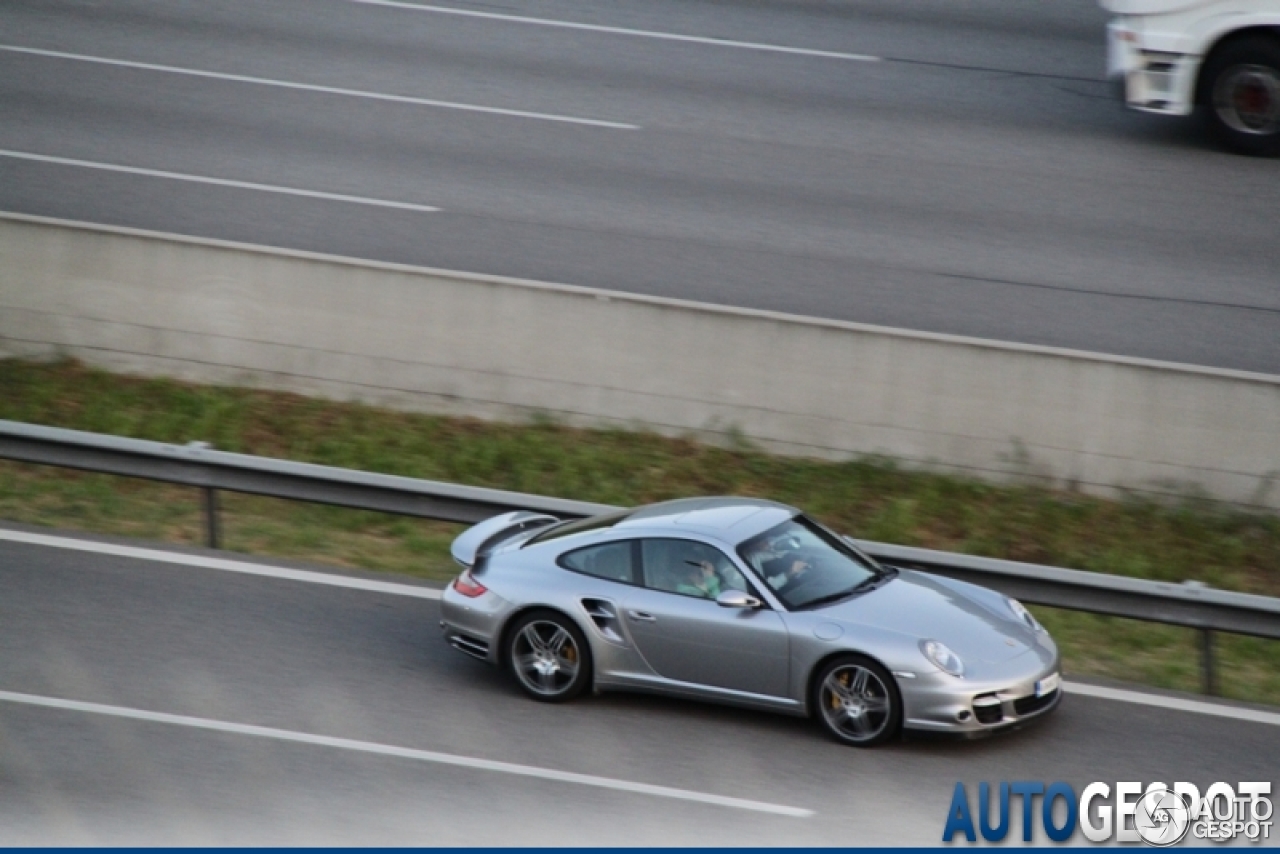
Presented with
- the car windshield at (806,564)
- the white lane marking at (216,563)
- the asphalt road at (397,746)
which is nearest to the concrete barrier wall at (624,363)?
the white lane marking at (216,563)

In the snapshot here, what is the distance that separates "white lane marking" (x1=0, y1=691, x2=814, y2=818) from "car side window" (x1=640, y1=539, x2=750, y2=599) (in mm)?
1344

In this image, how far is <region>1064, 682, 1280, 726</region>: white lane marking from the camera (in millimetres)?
9617

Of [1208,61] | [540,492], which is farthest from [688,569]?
[1208,61]

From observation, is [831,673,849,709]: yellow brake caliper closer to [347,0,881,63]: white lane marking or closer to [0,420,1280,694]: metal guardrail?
[0,420,1280,694]: metal guardrail

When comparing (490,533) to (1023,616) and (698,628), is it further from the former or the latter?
(1023,616)

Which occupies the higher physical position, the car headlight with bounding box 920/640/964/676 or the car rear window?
the car rear window

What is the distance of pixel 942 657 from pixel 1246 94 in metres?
11.3

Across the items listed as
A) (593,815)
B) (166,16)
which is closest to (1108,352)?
(593,815)

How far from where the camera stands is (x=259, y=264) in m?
14.0

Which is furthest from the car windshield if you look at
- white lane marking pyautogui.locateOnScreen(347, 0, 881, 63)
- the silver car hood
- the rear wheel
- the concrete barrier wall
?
white lane marking pyautogui.locateOnScreen(347, 0, 881, 63)

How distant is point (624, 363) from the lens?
13438mm

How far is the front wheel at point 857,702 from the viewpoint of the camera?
28.9 ft

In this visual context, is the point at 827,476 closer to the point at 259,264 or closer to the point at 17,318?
the point at 259,264

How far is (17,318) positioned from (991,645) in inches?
369
